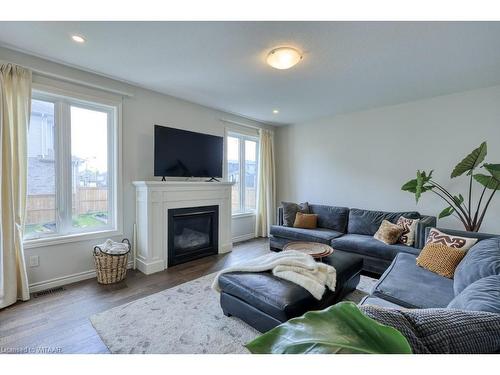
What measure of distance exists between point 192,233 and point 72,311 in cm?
176

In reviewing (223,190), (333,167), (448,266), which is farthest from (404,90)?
(223,190)

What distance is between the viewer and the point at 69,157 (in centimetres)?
280

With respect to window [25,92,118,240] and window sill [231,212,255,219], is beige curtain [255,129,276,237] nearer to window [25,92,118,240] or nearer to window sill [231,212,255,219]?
window sill [231,212,255,219]

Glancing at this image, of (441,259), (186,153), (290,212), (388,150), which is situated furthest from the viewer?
(290,212)

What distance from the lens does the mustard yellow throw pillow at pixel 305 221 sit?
408 cm

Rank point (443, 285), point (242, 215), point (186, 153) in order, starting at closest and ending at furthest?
point (443, 285), point (186, 153), point (242, 215)

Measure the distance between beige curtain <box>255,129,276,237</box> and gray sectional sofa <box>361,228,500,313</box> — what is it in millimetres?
3173

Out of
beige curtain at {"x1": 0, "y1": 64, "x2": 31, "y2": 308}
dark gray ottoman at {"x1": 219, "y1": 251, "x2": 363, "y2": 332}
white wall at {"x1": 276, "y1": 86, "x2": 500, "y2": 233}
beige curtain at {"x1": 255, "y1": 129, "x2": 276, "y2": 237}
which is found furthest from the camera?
beige curtain at {"x1": 255, "y1": 129, "x2": 276, "y2": 237}

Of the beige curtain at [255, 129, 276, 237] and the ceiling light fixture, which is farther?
the beige curtain at [255, 129, 276, 237]

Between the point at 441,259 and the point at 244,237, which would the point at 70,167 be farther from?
the point at 441,259

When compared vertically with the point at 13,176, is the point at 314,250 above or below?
below

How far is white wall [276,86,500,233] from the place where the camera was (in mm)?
3238

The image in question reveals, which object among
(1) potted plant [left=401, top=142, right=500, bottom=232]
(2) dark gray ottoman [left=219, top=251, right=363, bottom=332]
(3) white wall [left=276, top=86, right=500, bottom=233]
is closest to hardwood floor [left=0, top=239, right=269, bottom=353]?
(2) dark gray ottoman [left=219, top=251, right=363, bottom=332]

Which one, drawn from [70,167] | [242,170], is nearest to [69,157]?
[70,167]
